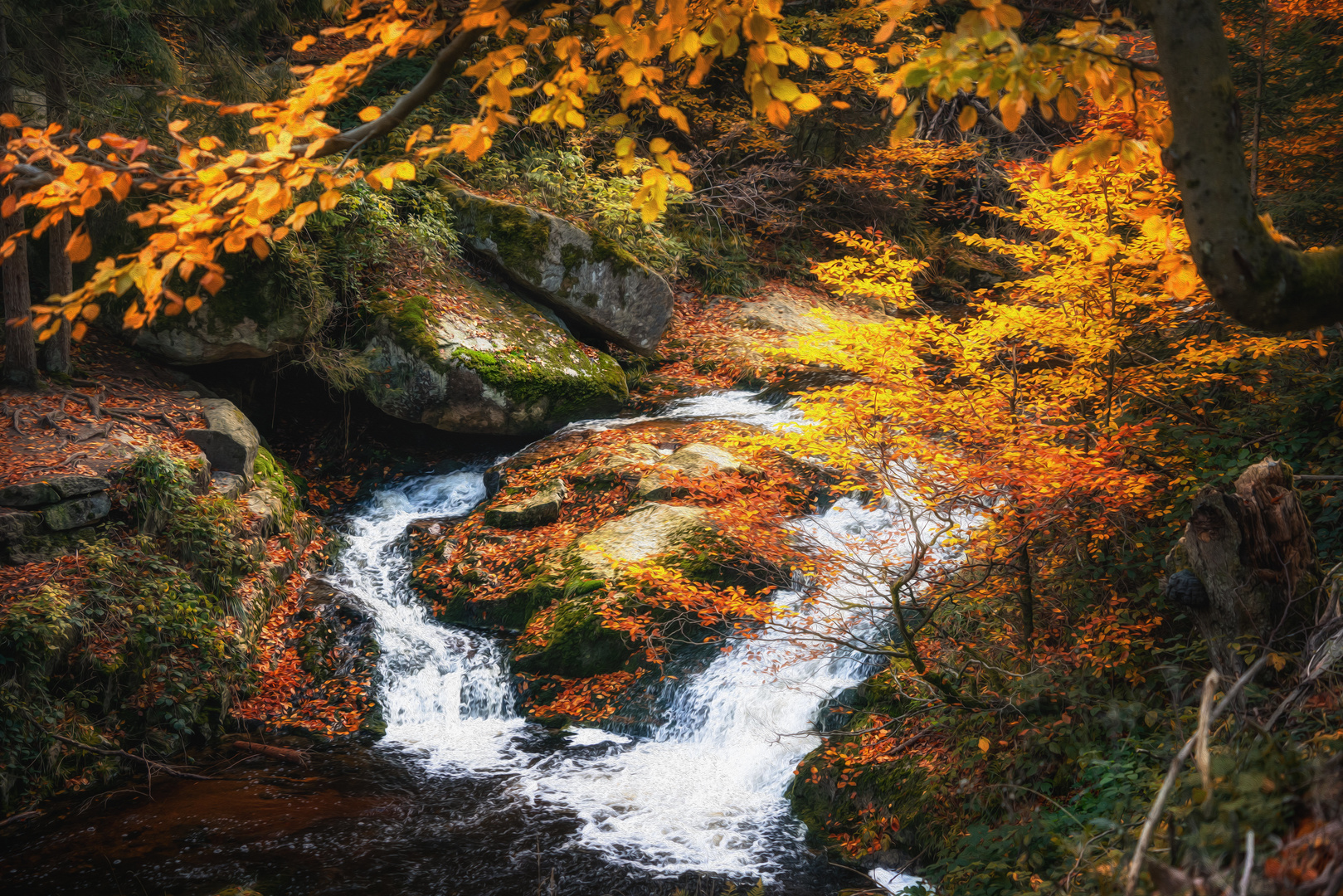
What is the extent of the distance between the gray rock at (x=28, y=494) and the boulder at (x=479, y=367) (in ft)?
13.3

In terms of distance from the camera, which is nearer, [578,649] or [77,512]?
[77,512]

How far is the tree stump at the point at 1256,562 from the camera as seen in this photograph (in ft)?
11.5

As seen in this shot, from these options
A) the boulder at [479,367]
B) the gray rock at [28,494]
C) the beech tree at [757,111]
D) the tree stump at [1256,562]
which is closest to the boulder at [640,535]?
the boulder at [479,367]

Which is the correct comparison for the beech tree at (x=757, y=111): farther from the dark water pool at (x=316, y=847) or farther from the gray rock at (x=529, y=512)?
the gray rock at (x=529, y=512)

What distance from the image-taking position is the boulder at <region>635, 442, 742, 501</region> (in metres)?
8.62

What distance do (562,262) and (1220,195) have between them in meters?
10.1

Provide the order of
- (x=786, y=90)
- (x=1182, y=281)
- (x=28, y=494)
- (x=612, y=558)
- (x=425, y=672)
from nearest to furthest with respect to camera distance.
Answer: (x=786, y=90) < (x=1182, y=281) < (x=28, y=494) < (x=425, y=672) < (x=612, y=558)

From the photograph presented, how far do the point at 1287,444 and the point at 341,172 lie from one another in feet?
17.8

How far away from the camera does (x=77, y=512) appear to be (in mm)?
6254

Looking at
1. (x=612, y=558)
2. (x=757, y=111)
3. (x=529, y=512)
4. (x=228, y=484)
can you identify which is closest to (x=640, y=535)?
(x=612, y=558)

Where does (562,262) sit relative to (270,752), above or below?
above

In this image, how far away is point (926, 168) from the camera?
14.1m

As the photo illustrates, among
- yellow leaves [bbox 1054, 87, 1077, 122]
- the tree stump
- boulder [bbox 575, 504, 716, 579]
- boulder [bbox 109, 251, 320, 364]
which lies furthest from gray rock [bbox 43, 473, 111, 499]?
the tree stump

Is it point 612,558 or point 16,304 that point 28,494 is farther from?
point 612,558
